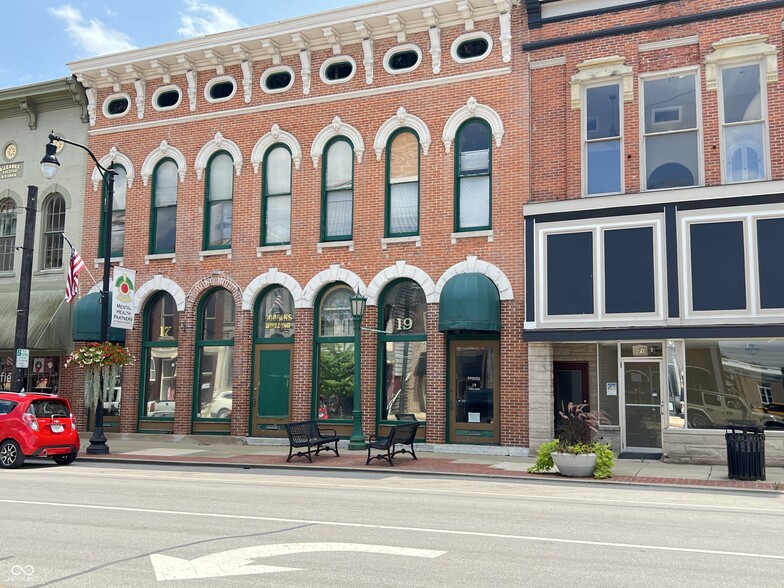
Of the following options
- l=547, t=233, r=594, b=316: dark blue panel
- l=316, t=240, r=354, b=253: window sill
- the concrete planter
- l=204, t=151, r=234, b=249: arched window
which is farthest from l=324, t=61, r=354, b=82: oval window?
the concrete planter

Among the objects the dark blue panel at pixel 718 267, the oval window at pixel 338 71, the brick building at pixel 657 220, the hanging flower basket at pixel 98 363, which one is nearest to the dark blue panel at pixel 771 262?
the brick building at pixel 657 220

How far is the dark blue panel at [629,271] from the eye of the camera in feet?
57.8

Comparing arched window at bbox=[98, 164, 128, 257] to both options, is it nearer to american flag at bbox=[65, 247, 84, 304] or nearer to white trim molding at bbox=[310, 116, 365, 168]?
american flag at bbox=[65, 247, 84, 304]

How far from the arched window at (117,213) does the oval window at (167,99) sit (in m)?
2.37

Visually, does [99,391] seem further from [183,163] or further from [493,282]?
[493,282]

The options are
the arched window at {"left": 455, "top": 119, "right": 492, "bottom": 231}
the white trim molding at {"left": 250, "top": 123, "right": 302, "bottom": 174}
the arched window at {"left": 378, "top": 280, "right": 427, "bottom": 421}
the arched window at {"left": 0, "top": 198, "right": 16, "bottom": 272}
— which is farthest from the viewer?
the arched window at {"left": 0, "top": 198, "right": 16, "bottom": 272}

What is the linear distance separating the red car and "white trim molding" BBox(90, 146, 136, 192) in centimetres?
904

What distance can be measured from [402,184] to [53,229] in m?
12.3

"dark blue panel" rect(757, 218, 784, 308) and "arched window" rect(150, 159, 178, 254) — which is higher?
"arched window" rect(150, 159, 178, 254)

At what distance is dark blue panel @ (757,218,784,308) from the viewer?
54.0 feet

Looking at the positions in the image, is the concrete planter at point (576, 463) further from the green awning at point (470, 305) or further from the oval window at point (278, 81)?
the oval window at point (278, 81)

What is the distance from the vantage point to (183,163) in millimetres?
23438

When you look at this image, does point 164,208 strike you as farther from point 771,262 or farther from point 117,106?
point 771,262

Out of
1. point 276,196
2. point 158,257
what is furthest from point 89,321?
point 276,196
